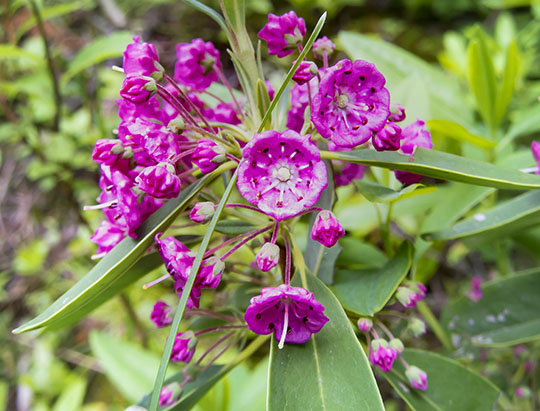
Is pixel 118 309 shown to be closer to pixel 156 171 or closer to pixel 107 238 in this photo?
pixel 107 238

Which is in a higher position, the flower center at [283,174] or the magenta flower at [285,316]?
the flower center at [283,174]

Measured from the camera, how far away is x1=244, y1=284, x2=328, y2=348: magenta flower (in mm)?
708

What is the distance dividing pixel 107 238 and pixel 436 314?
5.64 feet

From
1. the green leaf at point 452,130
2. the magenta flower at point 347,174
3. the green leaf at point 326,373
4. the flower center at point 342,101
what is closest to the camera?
the green leaf at point 326,373

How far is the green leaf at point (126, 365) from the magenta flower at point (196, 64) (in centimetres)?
100

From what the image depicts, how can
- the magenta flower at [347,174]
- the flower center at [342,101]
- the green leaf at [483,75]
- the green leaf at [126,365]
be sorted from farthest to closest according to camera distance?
the green leaf at [126,365] < the green leaf at [483,75] < the magenta flower at [347,174] < the flower center at [342,101]

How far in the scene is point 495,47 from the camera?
1.98 meters

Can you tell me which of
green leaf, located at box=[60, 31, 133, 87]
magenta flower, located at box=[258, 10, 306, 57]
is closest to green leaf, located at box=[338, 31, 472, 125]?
magenta flower, located at box=[258, 10, 306, 57]

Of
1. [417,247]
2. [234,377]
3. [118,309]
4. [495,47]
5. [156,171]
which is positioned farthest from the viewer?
[118,309]

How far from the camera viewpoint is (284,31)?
89cm

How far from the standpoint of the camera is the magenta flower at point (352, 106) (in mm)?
779

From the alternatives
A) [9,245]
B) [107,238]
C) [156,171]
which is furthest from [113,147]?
[9,245]

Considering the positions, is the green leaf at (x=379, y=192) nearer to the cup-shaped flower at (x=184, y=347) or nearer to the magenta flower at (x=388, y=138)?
the magenta flower at (x=388, y=138)

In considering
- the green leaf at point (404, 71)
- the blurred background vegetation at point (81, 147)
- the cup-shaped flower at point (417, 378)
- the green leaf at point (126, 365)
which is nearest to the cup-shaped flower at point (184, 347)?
the cup-shaped flower at point (417, 378)
